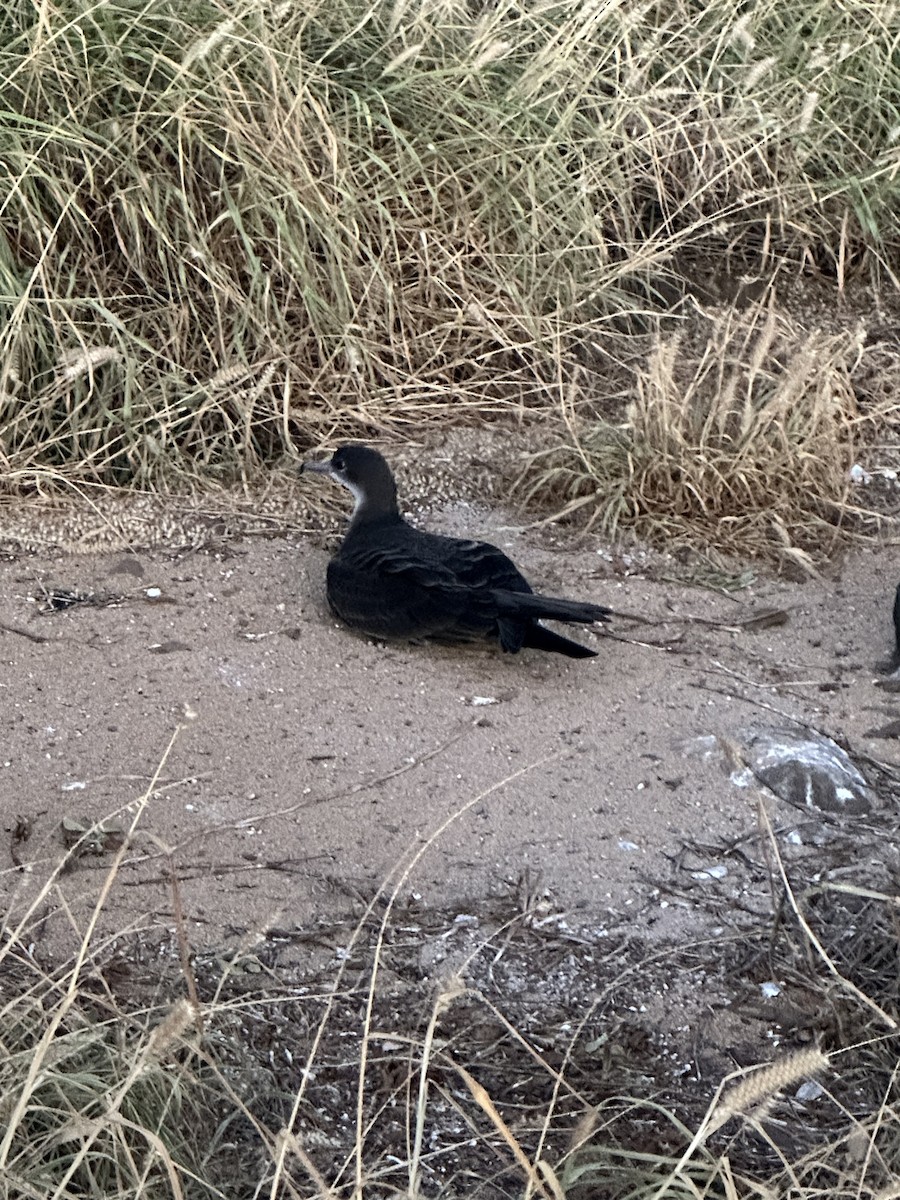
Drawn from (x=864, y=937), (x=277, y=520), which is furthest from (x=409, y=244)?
(x=864, y=937)

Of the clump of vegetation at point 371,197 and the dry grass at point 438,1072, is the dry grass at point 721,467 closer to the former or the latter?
the clump of vegetation at point 371,197

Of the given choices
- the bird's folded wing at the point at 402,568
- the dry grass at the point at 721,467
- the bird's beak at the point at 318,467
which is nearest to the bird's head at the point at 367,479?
the bird's beak at the point at 318,467

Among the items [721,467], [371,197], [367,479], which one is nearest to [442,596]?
[367,479]

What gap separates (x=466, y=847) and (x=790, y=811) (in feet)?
2.32

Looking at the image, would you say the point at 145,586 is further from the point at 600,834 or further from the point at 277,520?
the point at 600,834

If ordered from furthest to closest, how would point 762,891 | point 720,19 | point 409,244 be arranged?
point 720,19
point 409,244
point 762,891

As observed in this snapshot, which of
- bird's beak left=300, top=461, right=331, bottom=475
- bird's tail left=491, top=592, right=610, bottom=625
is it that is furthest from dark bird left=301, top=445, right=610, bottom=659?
bird's beak left=300, top=461, right=331, bottom=475

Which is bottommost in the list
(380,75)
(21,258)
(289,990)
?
(289,990)

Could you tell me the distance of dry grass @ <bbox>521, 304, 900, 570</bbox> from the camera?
471cm

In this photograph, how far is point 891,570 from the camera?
469cm

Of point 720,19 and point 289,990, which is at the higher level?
point 720,19

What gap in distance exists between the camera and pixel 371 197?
5.17 m

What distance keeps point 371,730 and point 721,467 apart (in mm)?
1551

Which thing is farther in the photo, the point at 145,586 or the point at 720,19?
the point at 720,19
